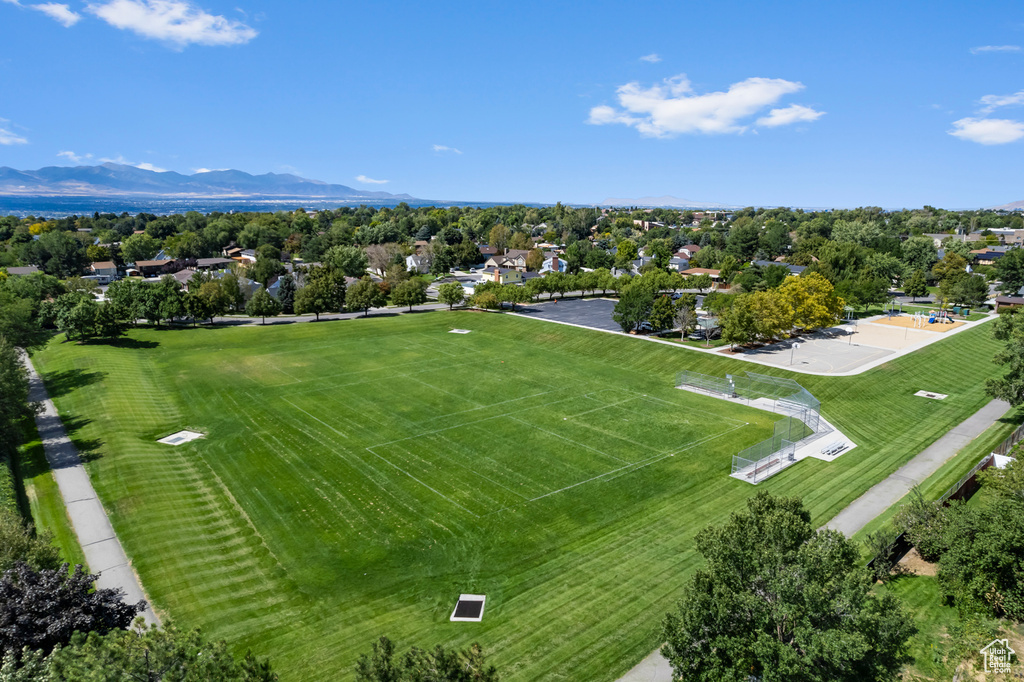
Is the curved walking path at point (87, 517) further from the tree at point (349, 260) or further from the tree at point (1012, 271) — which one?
the tree at point (1012, 271)

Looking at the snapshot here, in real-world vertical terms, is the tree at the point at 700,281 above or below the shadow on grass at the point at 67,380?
above

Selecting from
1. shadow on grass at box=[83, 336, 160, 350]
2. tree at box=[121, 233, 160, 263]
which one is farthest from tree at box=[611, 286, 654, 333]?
tree at box=[121, 233, 160, 263]

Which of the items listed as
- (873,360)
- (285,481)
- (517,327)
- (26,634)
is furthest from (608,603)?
(517,327)

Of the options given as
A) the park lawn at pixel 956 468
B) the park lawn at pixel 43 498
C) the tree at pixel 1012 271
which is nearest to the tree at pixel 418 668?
the park lawn at pixel 43 498

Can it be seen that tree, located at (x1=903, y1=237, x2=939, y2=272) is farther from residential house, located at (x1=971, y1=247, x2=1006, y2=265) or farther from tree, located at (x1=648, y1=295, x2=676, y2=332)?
tree, located at (x1=648, y1=295, x2=676, y2=332)

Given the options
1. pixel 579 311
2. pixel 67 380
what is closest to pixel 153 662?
pixel 67 380

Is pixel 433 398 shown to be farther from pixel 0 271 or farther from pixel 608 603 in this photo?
pixel 0 271

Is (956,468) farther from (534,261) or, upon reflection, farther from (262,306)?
(534,261)
